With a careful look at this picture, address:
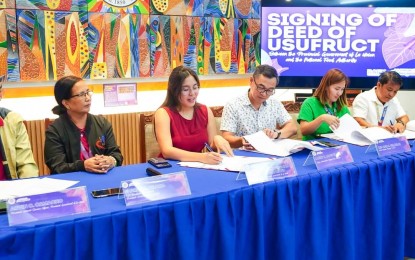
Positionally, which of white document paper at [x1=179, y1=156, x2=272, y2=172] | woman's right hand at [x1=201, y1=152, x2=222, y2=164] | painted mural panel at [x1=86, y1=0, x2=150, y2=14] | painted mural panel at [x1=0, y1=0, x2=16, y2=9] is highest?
painted mural panel at [x1=86, y1=0, x2=150, y2=14]

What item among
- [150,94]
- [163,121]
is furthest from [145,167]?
[150,94]

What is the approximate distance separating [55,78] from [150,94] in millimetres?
825

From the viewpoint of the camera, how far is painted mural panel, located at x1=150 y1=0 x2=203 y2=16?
12.2ft

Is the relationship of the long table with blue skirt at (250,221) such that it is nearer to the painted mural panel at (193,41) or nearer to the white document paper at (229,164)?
the white document paper at (229,164)

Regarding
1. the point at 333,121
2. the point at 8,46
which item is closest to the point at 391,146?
the point at 333,121

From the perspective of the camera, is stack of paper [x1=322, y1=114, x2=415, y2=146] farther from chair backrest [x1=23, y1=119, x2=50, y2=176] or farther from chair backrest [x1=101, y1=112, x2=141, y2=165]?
chair backrest [x1=23, y1=119, x2=50, y2=176]

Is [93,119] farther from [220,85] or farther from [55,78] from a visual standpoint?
[220,85]

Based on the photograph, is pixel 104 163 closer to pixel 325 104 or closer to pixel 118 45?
pixel 325 104

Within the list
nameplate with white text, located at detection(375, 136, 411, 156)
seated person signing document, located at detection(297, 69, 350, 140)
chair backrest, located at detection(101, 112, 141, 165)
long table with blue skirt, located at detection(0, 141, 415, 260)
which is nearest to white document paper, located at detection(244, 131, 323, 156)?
long table with blue skirt, located at detection(0, 141, 415, 260)

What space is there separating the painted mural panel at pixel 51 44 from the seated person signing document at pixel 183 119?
1.24 metres

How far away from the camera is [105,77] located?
142 inches

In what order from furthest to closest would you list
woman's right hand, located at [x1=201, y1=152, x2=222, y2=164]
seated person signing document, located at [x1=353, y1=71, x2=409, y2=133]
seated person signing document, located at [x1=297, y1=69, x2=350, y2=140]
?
seated person signing document, located at [x1=353, y1=71, x2=409, y2=133] < seated person signing document, located at [x1=297, y1=69, x2=350, y2=140] < woman's right hand, located at [x1=201, y1=152, x2=222, y2=164]

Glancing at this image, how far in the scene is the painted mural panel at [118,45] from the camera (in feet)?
11.5

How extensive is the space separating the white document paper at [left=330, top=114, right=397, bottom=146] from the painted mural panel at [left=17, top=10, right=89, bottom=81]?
76.4 inches
